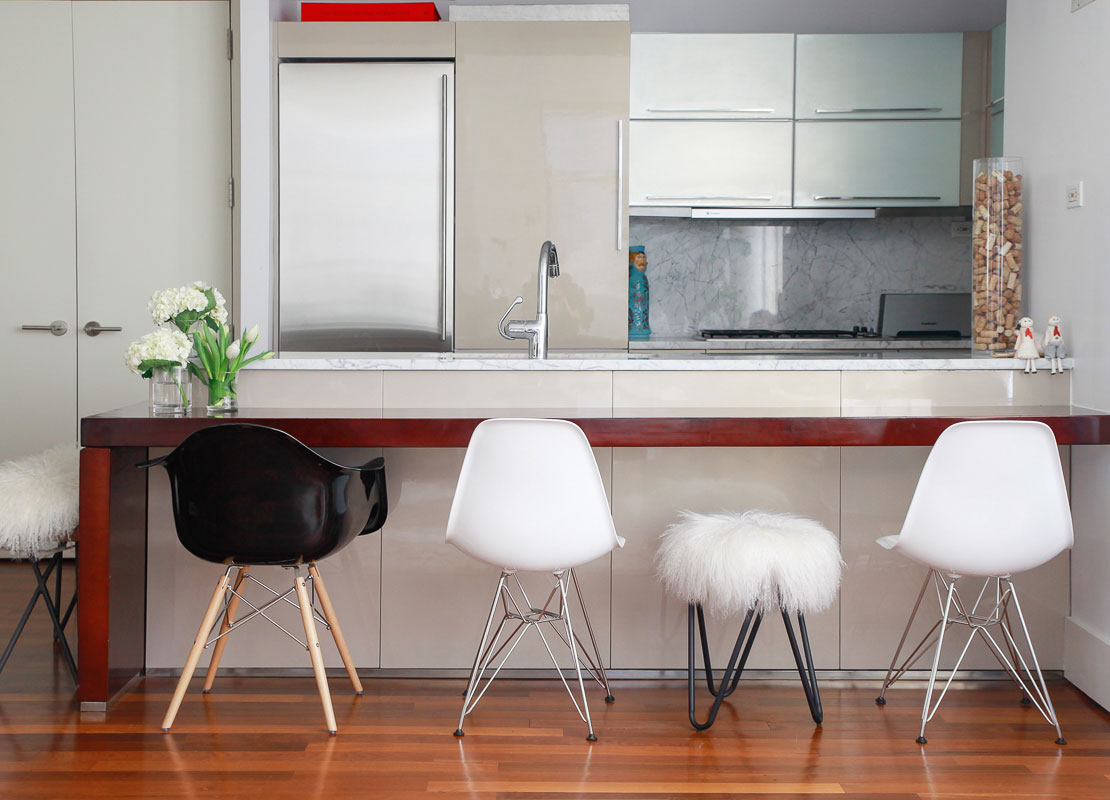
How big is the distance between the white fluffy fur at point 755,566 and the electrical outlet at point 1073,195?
1.26 metres

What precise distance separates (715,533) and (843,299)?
3065 millimetres

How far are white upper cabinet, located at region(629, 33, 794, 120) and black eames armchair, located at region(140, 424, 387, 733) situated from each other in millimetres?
2894

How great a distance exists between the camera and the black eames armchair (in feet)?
7.45

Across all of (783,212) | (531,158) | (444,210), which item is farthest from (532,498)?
(783,212)

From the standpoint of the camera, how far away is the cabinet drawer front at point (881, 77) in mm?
4562

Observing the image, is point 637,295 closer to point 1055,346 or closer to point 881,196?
point 881,196

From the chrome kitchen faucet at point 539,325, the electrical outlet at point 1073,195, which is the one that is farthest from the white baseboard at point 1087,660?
the chrome kitchen faucet at point 539,325

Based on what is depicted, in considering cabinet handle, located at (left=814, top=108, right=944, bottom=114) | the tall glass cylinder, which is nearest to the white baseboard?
the tall glass cylinder

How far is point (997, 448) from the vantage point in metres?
2.26

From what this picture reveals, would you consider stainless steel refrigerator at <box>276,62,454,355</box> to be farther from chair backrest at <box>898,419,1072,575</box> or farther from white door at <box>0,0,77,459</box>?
chair backrest at <box>898,419,1072,575</box>

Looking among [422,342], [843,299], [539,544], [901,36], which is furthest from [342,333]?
[901,36]

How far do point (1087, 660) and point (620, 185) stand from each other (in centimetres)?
243

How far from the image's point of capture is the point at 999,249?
9.89 ft

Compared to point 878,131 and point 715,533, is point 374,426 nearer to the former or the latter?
point 715,533
